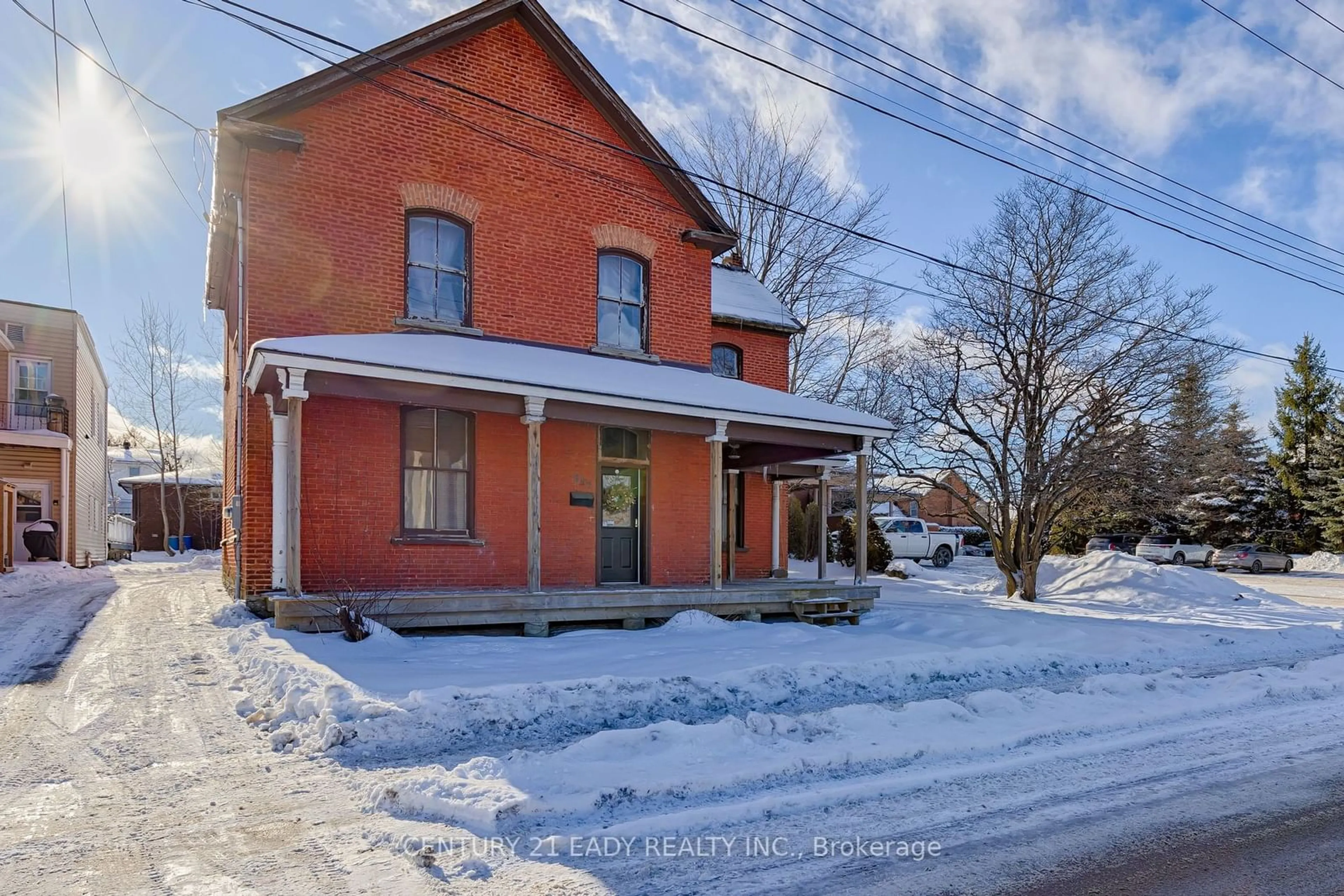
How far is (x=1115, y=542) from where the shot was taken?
40000mm

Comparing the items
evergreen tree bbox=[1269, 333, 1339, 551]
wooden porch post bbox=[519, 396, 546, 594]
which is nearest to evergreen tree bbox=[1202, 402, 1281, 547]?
evergreen tree bbox=[1269, 333, 1339, 551]

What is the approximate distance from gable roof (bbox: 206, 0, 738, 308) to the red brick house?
0.12 feet

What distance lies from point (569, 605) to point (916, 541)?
23.4 metres

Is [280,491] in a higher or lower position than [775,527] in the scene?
higher

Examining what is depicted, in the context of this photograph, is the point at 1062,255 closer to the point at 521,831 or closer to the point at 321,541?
the point at 321,541

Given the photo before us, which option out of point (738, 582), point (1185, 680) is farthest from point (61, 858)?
point (738, 582)

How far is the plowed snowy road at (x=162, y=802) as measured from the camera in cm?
388

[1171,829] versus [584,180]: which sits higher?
[584,180]

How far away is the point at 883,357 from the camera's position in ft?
79.3

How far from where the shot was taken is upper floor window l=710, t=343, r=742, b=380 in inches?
700

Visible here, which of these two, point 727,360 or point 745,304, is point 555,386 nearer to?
point 727,360

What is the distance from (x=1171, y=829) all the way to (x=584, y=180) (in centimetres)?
1181

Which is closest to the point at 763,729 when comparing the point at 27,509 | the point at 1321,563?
the point at 27,509

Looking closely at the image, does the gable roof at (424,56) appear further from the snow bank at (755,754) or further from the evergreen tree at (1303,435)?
the evergreen tree at (1303,435)
